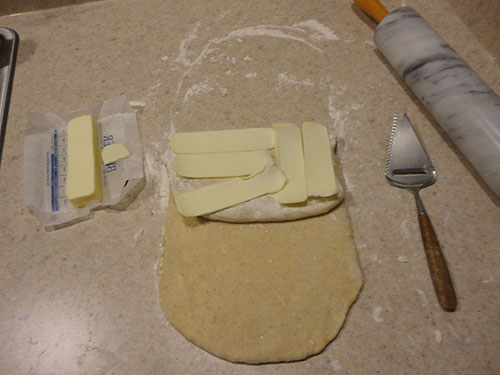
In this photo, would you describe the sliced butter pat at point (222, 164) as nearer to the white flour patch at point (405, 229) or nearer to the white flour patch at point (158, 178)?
the white flour patch at point (158, 178)

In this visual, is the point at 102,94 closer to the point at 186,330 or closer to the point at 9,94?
the point at 9,94

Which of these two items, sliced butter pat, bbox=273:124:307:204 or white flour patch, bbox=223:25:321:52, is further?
white flour patch, bbox=223:25:321:52

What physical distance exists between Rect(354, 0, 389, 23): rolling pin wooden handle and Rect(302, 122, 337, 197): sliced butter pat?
478 millimetres

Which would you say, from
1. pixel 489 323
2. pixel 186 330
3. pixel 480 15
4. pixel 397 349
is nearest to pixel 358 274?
pixel 397 349

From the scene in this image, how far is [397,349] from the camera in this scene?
779mm

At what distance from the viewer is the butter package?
967 millimetres

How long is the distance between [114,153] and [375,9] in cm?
94

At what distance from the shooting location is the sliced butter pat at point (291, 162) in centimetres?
85

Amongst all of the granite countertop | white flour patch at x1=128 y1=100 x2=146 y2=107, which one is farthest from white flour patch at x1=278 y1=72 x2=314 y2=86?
white flour patch at x1=128 y1=100 x2=146 y2=107

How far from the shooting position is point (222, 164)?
0.90m

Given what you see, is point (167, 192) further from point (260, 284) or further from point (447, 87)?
point (447, 87)

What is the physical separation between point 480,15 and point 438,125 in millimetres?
401

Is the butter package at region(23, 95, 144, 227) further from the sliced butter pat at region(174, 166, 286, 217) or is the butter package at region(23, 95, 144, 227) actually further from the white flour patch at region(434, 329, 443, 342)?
the white flour patch at region(434, 329, 443, 342)

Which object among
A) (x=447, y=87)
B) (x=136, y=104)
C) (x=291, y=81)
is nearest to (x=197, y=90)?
(x=136, y=104)
